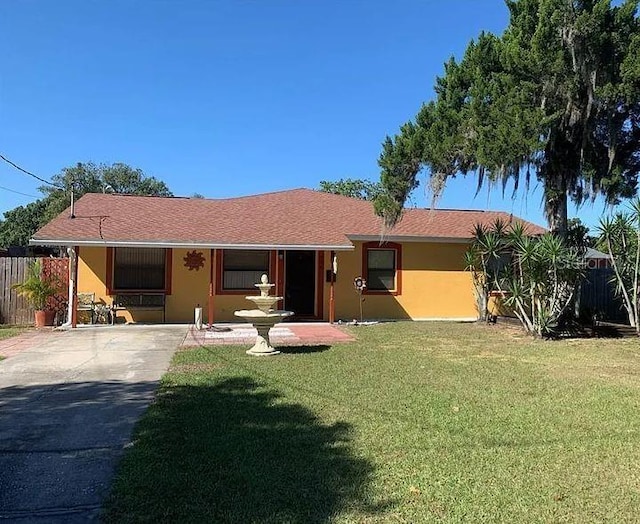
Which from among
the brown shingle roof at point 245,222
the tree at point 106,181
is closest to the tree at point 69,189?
the tree at point 106,181

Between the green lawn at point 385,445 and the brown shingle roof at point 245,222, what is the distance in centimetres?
605

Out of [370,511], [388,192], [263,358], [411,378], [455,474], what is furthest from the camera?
[388,192]

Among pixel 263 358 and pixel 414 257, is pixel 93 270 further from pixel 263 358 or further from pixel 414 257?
pixel 414 257

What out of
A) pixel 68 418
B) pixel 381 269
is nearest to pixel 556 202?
pixel 381 269

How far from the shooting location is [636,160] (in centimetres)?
1335

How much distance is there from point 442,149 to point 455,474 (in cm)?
982

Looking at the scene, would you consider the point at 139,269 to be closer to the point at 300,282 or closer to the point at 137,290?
the point at 137,290

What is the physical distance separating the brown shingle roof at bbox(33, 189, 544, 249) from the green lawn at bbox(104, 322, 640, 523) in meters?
6.05

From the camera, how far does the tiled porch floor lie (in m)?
11.5

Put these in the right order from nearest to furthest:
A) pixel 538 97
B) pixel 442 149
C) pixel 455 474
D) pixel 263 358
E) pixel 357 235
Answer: pixel 455 474 → pixel 263 358 → pixel 538 97 → pixel 442 149 → pixel 357 235

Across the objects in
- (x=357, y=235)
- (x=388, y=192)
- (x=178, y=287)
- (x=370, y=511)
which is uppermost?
(x=388, y=192)

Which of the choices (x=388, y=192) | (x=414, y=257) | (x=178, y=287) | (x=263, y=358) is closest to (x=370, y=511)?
(x=263, y=358)

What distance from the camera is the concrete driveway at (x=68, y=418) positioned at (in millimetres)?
3813

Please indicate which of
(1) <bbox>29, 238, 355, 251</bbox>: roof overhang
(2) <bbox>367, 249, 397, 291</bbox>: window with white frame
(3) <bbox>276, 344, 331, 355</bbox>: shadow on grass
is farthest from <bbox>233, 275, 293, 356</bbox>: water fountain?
(2) <bbox>367, 249, 397, 291</bbox>: window with white frame
